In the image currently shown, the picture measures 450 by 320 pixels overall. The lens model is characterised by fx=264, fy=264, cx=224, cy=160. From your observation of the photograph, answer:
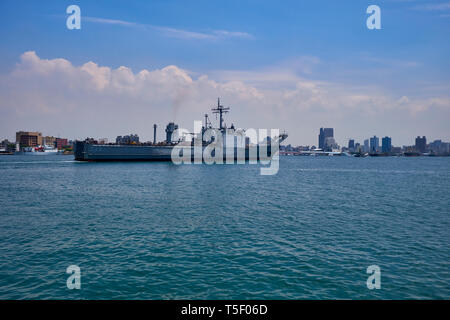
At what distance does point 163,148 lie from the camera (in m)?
115

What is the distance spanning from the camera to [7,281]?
496 inches

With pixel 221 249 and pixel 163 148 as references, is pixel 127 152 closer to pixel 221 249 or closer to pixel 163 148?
pixel 163 148

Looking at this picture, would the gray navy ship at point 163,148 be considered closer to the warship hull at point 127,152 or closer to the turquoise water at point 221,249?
the warship hull at point 127,152

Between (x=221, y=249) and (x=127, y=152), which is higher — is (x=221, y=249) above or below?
below

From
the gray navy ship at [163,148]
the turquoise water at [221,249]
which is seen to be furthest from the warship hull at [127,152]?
the turquoise water at [221,249]

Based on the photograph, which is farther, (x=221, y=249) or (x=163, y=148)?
(x=163, y=148)

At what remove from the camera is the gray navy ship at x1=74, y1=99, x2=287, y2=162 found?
10425 cm

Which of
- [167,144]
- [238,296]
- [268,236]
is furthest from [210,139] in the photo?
[238,296]

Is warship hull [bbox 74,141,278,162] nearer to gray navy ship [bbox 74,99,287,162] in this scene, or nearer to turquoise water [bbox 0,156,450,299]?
gray navy ship [bbox 74,99,287,162]

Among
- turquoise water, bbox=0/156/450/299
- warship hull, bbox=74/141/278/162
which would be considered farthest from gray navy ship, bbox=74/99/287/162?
turquoise water, bbox=0/156/450/299

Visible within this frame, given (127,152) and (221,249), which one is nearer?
(221,249)

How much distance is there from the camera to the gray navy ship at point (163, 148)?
104 m

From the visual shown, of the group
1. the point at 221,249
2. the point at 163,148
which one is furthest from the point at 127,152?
the point at 221,249
